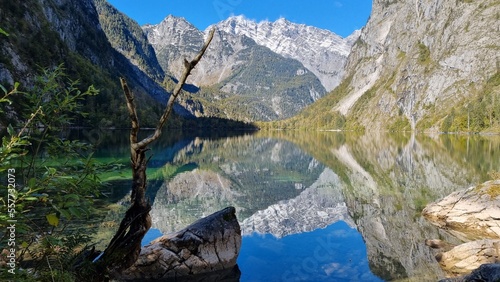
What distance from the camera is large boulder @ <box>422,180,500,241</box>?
24.2 m

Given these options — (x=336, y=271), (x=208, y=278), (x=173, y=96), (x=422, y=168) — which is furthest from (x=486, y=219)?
(x=422, y=168)

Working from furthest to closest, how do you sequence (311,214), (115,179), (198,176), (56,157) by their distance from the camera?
1. (198,176)
2. (115,179)
3. (311,214)
4. (56,157)

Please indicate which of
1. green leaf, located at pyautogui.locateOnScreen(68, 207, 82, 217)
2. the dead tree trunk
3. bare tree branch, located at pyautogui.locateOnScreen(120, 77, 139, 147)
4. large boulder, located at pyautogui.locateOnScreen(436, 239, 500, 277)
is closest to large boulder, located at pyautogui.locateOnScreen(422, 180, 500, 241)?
large boulder, located at pyautogui.locateOnScreen(436, 239, 500, 277)

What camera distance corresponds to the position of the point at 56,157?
22.8 feet

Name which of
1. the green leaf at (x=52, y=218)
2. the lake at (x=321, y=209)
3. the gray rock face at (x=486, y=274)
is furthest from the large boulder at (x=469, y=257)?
the green leaf at (x=52, y=218)

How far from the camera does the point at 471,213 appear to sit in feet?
85.5

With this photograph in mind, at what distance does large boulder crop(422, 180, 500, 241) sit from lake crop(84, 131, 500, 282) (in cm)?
123

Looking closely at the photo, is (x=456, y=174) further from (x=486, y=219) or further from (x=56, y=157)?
(x=56, y=157)

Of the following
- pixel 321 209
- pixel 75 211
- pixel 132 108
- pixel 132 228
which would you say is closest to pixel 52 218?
pixel 75 211

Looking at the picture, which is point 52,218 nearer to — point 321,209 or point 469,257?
point 469,257

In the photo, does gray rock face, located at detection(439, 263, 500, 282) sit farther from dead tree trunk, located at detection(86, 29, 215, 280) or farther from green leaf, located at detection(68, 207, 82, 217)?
green leaf, located at detection(68, 207, 82, 217)

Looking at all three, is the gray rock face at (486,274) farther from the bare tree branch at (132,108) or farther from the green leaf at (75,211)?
the green leaf at (75,211)

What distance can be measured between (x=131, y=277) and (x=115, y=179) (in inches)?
1081

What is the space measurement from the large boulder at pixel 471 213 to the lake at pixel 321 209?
4.04 ft
